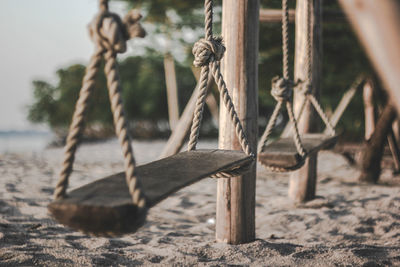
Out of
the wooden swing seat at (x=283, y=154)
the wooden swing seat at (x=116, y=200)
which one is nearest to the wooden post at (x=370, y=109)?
the wooden swing seat at (x=283, y=154)

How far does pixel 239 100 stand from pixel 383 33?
160 cm

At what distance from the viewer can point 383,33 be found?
786 millimetres

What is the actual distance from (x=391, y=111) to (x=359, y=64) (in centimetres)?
382

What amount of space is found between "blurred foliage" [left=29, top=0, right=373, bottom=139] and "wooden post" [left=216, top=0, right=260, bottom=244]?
2.93m

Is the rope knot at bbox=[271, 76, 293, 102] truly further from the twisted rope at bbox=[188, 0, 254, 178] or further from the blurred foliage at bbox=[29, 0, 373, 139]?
the blurred foliage at bbox=[29, 0, 373, 139]

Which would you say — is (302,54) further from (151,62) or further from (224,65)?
(151,62)

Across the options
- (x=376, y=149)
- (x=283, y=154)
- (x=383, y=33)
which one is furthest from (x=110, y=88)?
(x=376, y=149)

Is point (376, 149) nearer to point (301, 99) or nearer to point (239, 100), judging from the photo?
point (301, 99)

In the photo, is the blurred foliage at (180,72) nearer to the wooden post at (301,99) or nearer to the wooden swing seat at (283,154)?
the wooden post at (301,99)

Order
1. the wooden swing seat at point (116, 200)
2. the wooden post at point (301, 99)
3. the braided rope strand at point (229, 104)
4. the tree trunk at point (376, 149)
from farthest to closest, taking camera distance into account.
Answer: the tree trunk at point (376, 149) → the wooden post at point (301, 99) → the braided rope strand at point (229, 104) → the wooden swing seat at point (116, 200)

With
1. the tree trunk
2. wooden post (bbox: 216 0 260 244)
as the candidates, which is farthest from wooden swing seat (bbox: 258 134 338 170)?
the tree trunk

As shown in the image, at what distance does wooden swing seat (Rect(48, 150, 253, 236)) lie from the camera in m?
1.14

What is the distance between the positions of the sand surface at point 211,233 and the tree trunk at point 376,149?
0.18 meters

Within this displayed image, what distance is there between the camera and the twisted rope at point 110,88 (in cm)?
115
